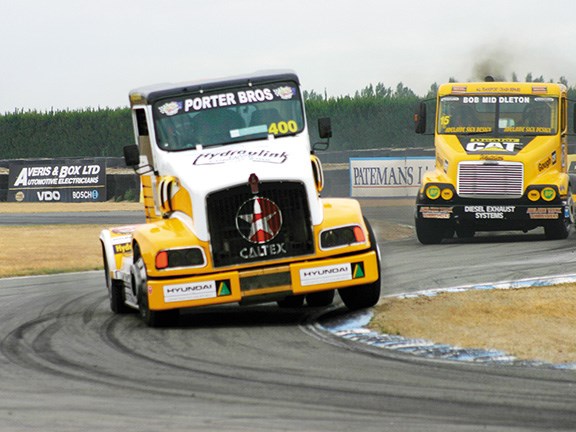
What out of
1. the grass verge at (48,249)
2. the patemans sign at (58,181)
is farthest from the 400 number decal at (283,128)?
the patemans sign at (58,181)

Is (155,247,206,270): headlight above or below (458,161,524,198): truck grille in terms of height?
above

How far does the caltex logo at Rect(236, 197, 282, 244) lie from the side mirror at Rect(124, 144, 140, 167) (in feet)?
5.67

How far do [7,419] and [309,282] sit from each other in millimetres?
4583

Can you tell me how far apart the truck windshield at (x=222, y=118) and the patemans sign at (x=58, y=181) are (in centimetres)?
2887

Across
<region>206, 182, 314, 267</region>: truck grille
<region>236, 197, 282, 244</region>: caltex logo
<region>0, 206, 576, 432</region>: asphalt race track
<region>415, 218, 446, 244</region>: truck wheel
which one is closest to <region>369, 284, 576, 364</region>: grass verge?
<region>0, 206, 576, 432</region>: asphalt race track

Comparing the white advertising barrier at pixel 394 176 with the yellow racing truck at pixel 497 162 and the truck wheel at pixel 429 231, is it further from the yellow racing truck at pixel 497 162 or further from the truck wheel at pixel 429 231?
the truck wheel at pixel 429 231

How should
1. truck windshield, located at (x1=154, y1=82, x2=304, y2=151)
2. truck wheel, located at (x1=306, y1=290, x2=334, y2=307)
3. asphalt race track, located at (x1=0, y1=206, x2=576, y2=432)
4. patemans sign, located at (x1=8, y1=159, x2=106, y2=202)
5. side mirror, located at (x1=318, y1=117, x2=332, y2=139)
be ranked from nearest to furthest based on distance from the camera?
1. asphalt race track, located at (x1=0, y1=206, x2=576, y2=432)
2. truck windshield, located at (x1=154, y1=82, x2=304, y2=151)
3. truck wheel, located at (x1=306, y1=290, x2=334, y2=307)
4. side mirror, located at (x1=318, y1=117, x2=332, y2=139)
5. patemans sign, located at (x1=8, y1=159, x2=106, y2=202)

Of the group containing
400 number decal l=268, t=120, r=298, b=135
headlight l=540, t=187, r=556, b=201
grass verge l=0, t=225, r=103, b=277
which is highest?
400 number decal l=268, t=120, r=298, b=135

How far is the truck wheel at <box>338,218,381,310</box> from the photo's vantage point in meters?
12.1

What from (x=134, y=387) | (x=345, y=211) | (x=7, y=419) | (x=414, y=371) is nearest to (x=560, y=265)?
(x=345, y=211)

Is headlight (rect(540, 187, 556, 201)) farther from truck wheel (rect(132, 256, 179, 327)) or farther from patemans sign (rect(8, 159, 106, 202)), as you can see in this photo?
patemans sign (rect(8, 159, 106, 202))

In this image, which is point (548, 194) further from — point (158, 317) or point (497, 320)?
point (158, 317)

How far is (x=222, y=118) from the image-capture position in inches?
504

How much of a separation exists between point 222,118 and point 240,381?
4730 millimetres
